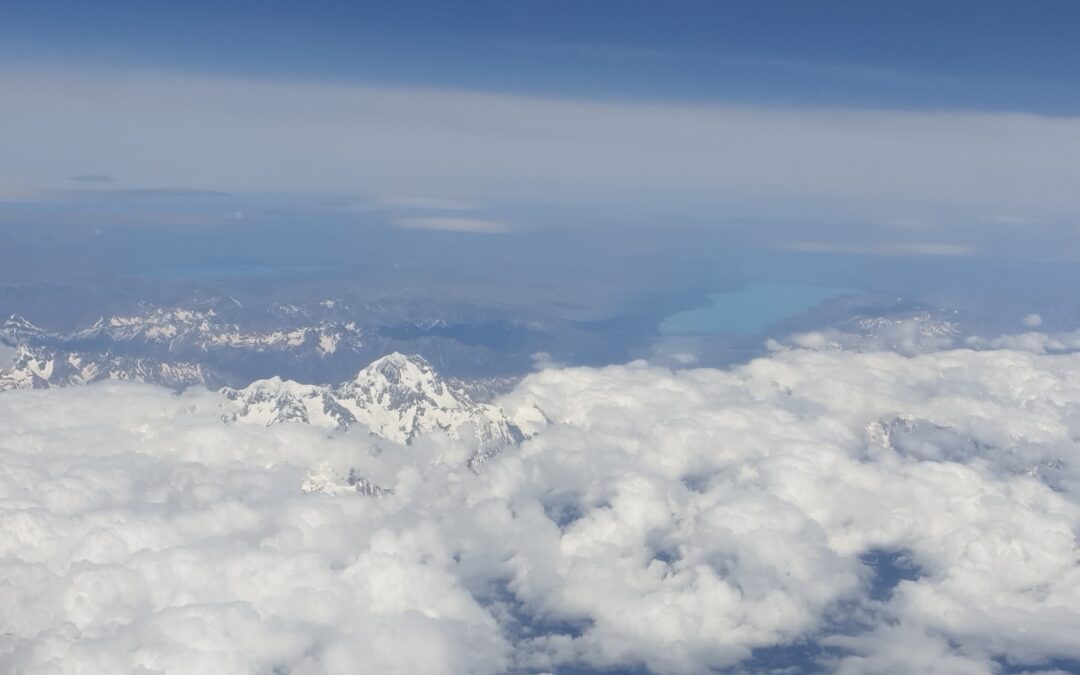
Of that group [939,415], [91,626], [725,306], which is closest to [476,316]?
[725,306]

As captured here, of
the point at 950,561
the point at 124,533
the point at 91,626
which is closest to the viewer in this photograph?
the point at 91,626

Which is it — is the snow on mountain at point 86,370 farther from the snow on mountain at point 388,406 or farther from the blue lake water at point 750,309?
the blue lake water at point 750,309

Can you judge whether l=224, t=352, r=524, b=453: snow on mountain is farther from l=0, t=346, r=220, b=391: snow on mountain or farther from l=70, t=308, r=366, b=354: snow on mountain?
l=70, t=308, r=366, b=354: snow on mountain

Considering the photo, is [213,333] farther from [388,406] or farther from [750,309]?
[750,309]

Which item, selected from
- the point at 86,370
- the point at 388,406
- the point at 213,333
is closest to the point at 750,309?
the point at 388,406

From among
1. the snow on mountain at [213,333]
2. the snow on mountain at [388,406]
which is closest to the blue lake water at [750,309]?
the snow on mountain at [388,406]

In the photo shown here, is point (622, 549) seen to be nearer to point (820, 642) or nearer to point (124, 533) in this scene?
point (820, 642)
